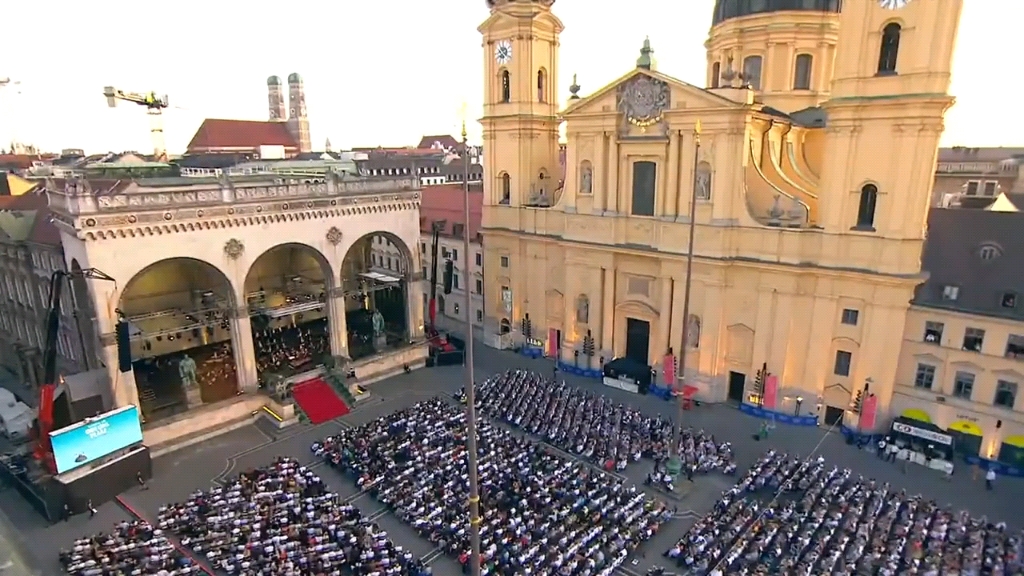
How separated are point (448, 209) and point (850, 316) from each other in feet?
105

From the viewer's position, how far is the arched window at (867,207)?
92.3ft

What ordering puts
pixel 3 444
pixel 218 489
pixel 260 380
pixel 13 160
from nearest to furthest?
pixel 218 489, pixel 3 444, pixel 260 380, pixel 13 160

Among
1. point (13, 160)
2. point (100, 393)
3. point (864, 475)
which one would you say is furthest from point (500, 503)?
point (13, 160)

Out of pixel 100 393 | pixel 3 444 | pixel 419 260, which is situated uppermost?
pixel 419 260

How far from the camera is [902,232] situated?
27125 millimetres

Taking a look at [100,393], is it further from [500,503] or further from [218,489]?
[500,503]

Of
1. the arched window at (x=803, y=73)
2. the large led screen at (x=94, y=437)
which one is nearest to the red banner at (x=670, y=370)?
the arched window at (x=803, y=73)

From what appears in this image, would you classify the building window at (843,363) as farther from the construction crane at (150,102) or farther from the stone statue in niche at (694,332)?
the construction crane at (150,102)

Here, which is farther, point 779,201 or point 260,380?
point 260,380

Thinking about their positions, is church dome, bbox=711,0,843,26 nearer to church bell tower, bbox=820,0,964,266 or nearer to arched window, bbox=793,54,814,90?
arched window, bbox=793,54,814,90

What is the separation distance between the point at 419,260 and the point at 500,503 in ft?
65.1

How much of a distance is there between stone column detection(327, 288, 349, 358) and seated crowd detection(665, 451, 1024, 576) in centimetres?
2316

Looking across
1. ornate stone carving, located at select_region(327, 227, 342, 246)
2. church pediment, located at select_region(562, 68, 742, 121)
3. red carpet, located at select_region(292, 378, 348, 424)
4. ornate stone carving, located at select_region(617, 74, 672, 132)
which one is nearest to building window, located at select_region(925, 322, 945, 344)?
church pediment, located at select_region(562, 68, 742, 121)

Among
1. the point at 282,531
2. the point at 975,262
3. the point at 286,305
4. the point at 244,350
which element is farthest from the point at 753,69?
the point at 282,531
